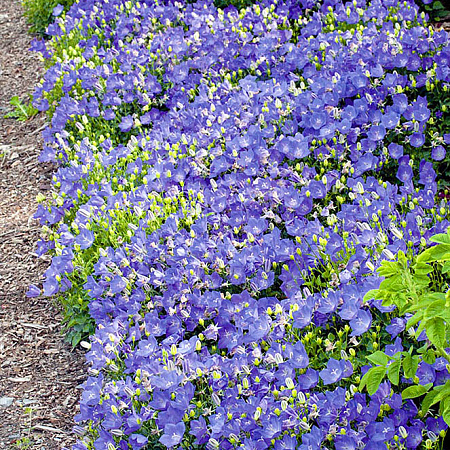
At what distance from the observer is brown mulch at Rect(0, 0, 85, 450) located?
11.5ft

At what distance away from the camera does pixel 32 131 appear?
6.09 m

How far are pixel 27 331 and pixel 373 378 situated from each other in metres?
2.57

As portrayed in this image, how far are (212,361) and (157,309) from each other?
0.64m

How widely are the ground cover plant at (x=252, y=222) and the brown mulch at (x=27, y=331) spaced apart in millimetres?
214

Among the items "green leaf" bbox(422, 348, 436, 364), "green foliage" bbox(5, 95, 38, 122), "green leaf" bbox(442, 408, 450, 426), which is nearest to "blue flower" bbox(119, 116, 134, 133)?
"green foliage" bbox(5, 95, 38, 122)

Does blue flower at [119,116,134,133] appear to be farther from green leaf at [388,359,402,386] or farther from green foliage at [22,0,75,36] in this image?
green leaf at [388,359,402,386]

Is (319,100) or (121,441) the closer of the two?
(121,441)

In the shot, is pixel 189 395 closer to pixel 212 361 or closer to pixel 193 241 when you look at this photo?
pixel 212 361

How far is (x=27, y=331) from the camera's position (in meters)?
4.11

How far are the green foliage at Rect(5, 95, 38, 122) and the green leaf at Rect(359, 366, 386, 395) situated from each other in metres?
4.95

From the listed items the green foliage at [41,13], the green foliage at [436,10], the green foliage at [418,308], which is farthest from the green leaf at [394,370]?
the green foliage at [41,13]

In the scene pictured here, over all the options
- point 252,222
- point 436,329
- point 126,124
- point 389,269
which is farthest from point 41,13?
point 436,329

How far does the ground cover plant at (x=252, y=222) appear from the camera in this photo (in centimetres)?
277

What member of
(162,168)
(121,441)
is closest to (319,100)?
(162,168)
